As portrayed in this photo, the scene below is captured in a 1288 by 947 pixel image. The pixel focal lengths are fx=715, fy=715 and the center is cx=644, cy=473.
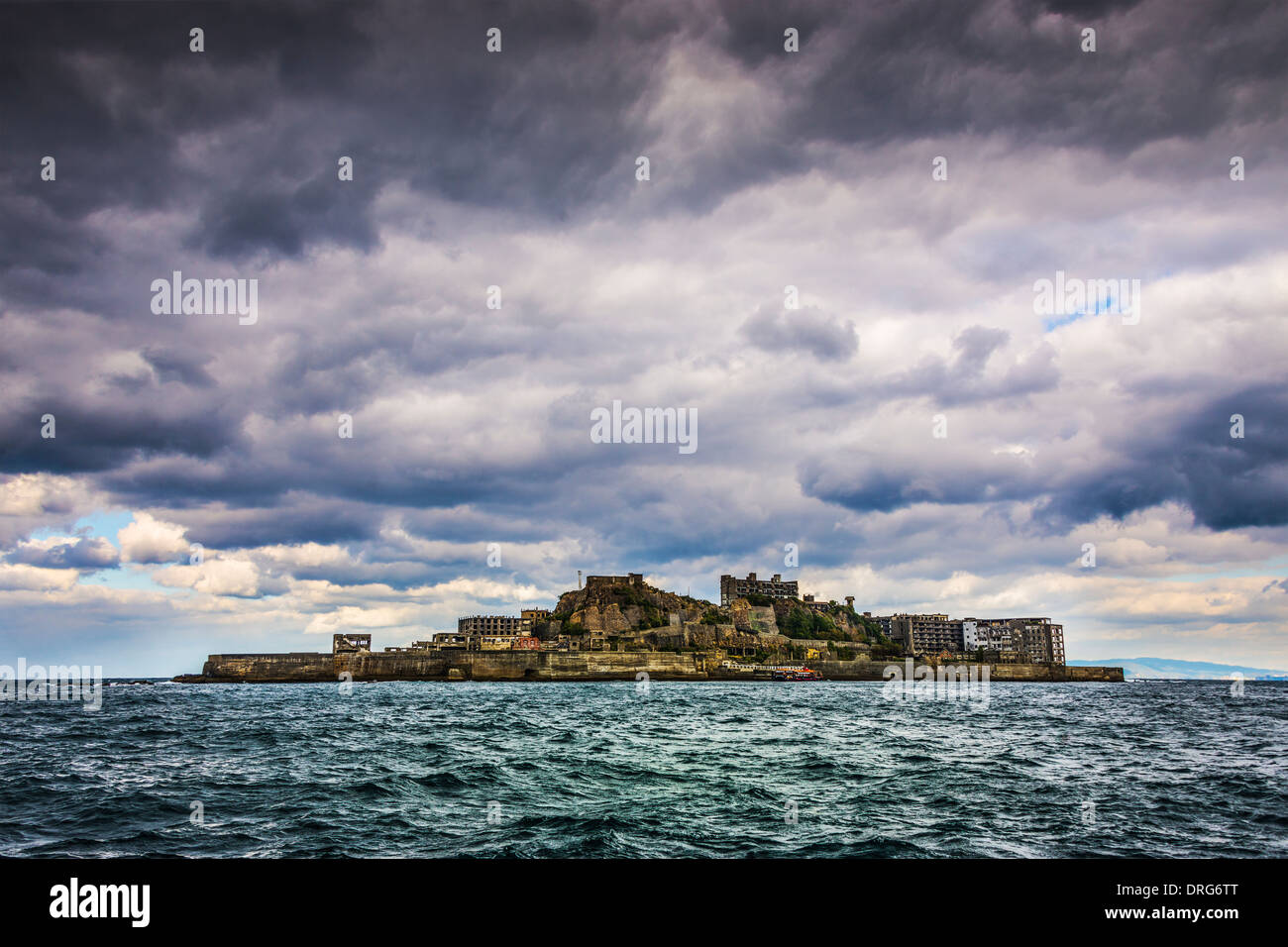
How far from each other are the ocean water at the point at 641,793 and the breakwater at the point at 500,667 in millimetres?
128268

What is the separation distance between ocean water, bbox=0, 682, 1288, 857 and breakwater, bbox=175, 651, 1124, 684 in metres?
128

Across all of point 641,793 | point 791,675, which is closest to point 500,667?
point 791,675

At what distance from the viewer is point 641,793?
839 inches

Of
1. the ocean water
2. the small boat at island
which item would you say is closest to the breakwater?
the small boat at island

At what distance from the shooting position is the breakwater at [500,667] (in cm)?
16750

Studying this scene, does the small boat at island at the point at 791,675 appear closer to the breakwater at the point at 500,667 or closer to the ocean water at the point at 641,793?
the breakwater at the point at 500,667

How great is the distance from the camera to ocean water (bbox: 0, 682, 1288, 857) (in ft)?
51.5

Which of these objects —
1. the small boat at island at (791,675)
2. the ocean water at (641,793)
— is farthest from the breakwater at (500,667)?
the ocean water at (641,793)

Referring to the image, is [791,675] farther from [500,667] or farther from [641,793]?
[641,793]

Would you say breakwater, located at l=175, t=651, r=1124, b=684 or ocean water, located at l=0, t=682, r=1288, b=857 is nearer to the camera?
ocean water, located at l=0, t=682, r=1288, b=857

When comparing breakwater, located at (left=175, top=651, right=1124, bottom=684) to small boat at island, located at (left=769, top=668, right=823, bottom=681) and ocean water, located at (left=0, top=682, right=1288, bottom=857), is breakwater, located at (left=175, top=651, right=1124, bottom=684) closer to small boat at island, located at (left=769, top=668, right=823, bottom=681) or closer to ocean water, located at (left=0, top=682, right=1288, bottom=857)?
small boat at island, located at (left=769, top=668, right=823, bottom=681)

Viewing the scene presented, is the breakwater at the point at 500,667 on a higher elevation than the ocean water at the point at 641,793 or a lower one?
lower
